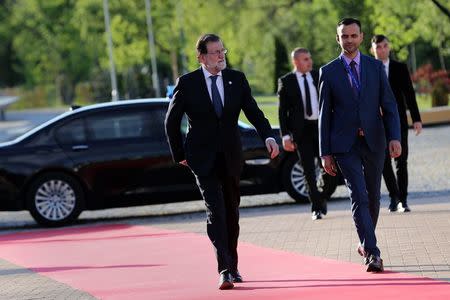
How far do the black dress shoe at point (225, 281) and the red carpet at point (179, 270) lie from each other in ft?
0.30

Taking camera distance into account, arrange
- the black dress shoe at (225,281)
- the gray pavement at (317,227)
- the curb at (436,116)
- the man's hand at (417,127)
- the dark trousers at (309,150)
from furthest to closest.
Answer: the curb at (436,116)
the dark trousers at (309,150)
the man's hand at (417,127)
the gray pavement at (317,227)
the black dress shoe at (225,281)

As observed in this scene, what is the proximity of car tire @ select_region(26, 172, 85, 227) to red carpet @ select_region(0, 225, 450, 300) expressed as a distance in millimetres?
1233

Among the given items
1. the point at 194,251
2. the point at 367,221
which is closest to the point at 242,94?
the point at 367,221

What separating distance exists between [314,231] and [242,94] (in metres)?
3.76

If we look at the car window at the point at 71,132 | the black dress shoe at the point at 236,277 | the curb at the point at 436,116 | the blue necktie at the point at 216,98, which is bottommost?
the curb at the point at 436,116

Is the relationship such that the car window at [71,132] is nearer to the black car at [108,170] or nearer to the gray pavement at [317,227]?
the black car at [108,170]

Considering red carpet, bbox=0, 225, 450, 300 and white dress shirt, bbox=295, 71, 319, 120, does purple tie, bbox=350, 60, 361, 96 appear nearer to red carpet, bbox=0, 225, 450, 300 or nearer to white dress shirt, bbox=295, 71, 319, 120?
red carpet, bbox=0, 225, 450, 300

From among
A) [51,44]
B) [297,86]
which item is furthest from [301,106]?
[51,44]

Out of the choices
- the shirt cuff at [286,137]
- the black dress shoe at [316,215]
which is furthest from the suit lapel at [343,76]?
the black dress shoe at [316,215]

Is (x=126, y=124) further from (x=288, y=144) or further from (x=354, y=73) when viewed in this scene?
(x=354, y=73)

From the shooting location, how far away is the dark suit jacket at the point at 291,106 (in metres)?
13.6

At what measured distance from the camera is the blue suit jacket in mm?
9453

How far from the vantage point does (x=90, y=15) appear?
83938 millimetres

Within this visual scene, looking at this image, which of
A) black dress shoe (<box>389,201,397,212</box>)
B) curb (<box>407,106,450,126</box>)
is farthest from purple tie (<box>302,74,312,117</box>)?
curb (<box>407,106,450,126</box>)
